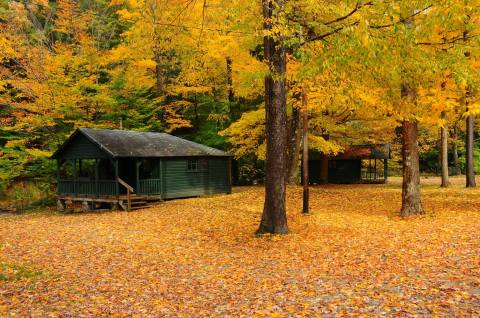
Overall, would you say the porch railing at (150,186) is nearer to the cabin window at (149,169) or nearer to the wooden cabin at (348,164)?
the cabin window at (149,169)

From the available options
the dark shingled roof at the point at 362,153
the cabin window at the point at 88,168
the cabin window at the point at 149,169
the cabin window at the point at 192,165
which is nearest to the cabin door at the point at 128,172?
the cabin window at the point at 149,169

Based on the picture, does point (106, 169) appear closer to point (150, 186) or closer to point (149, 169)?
point (149, 169)

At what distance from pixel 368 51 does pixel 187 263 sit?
6.75m

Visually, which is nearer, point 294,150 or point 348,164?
point 294,150

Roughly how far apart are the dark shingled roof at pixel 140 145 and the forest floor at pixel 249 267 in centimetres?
699

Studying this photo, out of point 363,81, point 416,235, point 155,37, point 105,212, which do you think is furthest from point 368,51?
point 155,37

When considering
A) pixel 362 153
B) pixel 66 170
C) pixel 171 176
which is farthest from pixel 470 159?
pixel 66 170

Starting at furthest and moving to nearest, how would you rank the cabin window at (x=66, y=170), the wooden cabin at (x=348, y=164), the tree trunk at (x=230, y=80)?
1. the wooden cabin at (x=348, y=164)
2. the cabin window at (x=66, y=170)
3. the tree trunk at (x=230, y=80)

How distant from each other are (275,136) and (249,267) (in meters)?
4.21

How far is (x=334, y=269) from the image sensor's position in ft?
29.5

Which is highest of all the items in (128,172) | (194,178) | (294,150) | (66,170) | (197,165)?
(294,150)

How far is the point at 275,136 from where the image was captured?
40.1 ft

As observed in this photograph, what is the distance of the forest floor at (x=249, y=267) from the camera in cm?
695

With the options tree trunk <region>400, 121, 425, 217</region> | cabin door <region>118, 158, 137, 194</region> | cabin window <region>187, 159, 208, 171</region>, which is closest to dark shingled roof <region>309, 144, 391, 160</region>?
cabin window <region>187, 159, 208, 171</region>
